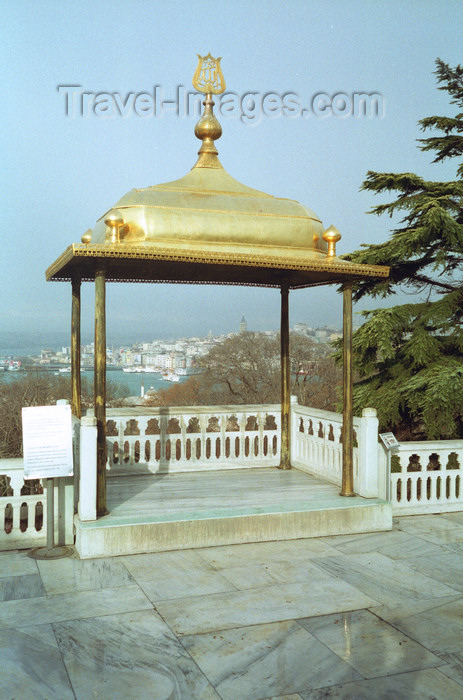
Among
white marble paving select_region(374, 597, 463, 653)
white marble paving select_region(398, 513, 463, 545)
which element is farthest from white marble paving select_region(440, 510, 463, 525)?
white marble paving select_region(374, 597, 463, 653)

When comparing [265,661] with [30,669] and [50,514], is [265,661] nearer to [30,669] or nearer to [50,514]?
[30,669]

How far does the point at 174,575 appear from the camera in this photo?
19.4 ft

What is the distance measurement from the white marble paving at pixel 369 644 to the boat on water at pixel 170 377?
31006 mm

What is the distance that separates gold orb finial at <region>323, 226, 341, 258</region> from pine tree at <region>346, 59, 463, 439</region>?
420 cm

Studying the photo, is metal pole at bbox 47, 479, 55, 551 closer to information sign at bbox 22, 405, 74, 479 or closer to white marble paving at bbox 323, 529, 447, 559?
information sign at bbox 22, 405, 74, 479

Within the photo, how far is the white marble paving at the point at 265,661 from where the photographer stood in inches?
155

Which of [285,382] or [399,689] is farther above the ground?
[285,382]

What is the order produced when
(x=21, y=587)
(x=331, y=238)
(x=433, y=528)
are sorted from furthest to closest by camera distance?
(x=331, y=238)
(x=433, y=528)
(x=21, y=587)

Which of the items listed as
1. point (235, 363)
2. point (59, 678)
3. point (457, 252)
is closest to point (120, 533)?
point (59, 678)

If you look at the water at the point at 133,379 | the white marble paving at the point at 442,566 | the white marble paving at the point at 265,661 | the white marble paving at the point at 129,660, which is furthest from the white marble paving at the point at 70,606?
the water at the point at 133,379

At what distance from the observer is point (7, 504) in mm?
6637

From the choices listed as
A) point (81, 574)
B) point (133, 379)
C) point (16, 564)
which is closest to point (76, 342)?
point (16, 564)

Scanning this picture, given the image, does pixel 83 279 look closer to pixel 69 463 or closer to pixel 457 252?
pixel 69 463

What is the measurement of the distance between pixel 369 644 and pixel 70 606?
2.25 metres
